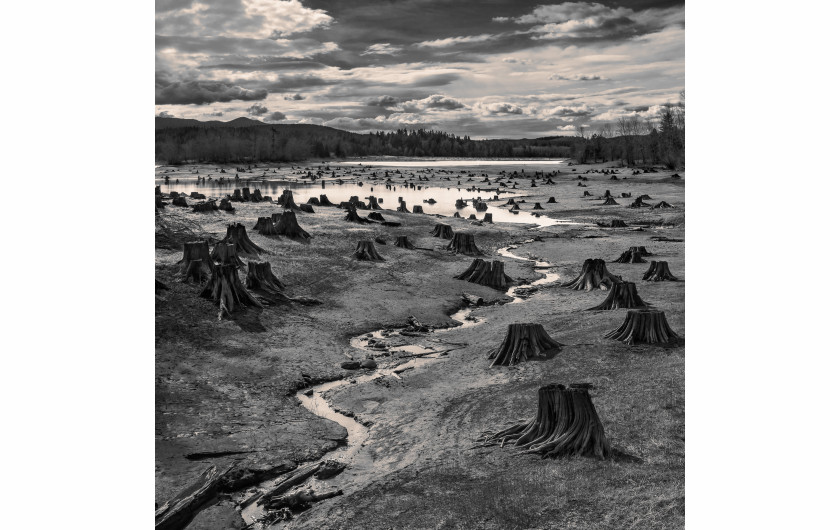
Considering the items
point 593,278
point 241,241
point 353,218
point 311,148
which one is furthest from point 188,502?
point 311,148

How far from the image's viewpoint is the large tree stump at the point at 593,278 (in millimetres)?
13359

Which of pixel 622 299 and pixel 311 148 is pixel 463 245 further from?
pixel 311 148

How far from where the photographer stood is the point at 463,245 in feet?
60.3

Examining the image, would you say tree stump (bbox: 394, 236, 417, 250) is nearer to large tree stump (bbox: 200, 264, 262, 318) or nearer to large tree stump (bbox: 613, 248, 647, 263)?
large tree stump (bbox: 613, 248, 647, 263)

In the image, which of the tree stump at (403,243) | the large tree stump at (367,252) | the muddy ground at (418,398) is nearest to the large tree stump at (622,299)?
the muddy ground at (418,398)

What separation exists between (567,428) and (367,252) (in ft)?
36.1

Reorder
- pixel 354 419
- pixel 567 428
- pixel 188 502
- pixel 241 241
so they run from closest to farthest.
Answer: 1. pixel 188 502
2. pixel 567 428
3. pixel 354 419
4. pixel 241 241

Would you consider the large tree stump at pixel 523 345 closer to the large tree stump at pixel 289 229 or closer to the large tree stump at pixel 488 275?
the large tree stump at pixel 488 275

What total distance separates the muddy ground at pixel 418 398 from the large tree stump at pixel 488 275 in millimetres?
324

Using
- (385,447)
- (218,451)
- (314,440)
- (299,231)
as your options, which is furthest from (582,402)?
(299,231)

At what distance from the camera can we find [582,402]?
5406 mm

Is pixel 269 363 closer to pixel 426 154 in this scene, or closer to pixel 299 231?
pixel 299 231

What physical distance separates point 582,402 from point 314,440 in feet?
9.93

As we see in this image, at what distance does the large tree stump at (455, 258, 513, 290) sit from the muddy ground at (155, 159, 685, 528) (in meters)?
0.32
